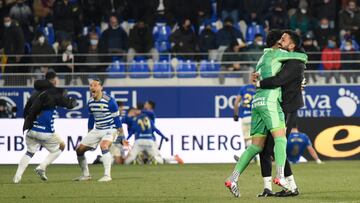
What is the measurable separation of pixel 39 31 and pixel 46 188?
14.9 metres

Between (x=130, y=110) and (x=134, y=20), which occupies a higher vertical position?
(x=134, y=20)

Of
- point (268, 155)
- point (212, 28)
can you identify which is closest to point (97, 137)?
point (268, 155)

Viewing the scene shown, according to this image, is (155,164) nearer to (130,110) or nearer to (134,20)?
(130,110)

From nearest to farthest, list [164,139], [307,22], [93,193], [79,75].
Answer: [93,193], [164,139], [79,75], [307,22]

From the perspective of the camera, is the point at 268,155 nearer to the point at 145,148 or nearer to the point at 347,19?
the point at 145,148

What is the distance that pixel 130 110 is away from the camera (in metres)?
28.2

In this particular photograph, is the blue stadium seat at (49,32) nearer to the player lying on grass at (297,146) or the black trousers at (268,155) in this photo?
the player lying on grass at (297,146)

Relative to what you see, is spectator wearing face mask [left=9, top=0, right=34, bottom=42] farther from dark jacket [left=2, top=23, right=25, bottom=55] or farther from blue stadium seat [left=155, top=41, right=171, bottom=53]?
blue stadium seat [left=155, top=41, right=171, bottom=53]

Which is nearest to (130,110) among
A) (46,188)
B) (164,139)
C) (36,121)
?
(164,139)

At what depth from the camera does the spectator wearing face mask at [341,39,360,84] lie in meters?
30.0

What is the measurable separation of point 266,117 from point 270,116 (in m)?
0.06

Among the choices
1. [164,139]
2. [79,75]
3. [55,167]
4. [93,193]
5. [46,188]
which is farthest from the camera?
[79,75]

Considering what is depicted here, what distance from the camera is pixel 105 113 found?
65.5ft

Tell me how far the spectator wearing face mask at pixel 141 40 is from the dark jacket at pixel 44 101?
1155 cm
